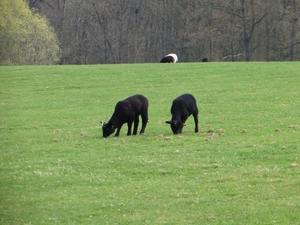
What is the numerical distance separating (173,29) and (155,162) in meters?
63.2

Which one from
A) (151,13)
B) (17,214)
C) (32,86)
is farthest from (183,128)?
(151,13)

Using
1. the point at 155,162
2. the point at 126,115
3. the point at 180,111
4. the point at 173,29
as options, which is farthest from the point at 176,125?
the point at 173,29

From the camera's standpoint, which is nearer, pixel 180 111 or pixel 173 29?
pixel 180 111

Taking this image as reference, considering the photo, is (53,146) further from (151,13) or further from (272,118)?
(151,13)

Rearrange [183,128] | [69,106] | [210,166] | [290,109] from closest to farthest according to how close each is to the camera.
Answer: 1. [210,166]
2. [183,128]
3. [290,109]
4. [69,106]

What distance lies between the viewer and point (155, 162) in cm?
1493

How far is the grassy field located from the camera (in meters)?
10.9

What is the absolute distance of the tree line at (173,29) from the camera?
222ft

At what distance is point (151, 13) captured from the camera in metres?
80.1

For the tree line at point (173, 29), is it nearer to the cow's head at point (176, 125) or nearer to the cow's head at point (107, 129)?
the cow's head at point (176, 125)

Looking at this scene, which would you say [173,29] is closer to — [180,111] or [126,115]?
[180,111]

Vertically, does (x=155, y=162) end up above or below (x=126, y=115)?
below

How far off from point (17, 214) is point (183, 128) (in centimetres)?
1118

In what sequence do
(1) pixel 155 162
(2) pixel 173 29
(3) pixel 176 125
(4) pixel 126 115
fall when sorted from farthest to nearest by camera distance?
(2) pixel 173 29 < (4) pixel 126 115 < (3) pixel 176 125 < (1) pixel 155 162
